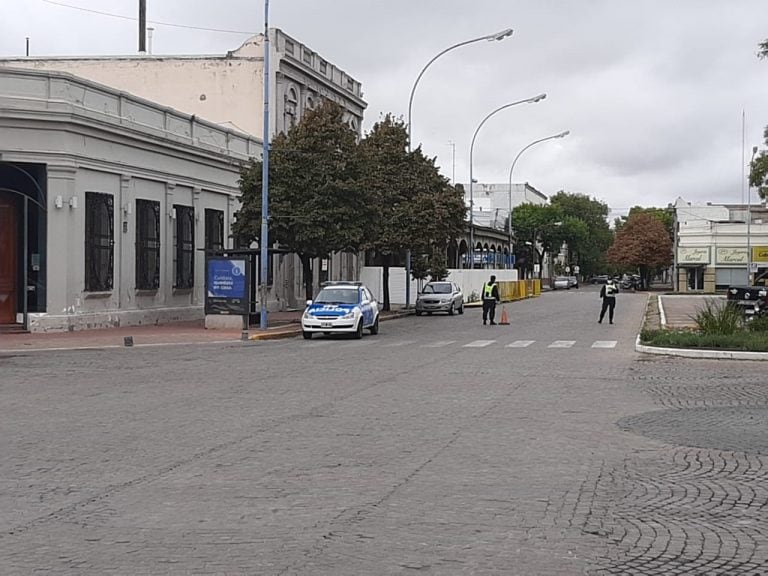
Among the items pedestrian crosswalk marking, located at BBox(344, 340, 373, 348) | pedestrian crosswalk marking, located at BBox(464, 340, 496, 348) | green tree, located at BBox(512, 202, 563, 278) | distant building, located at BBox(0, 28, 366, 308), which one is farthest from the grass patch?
green tree, located at BBox(512, 202, 563, 278)

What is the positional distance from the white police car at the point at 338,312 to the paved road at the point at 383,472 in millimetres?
9687

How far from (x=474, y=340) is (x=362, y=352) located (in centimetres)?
523

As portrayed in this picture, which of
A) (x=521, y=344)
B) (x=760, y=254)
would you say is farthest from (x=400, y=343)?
(x=760, y=254)

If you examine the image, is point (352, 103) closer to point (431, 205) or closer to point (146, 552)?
point (431, 205)

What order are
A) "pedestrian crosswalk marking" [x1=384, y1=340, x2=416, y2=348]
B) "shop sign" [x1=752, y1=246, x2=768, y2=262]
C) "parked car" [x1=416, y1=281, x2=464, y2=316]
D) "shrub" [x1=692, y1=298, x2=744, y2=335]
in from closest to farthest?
"shrub" [x1=692, y1=298, x2=744, y2=335] < "pedestrian crosswalk marking" [x1=384, y1=340, x2=416, y2=348] < "parked car" [x1=416, y1=281, x2=464, y2=316] < "shop sign" [x1=752, y1=246, x2=768, y2=262]

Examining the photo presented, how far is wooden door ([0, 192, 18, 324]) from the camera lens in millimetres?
28781

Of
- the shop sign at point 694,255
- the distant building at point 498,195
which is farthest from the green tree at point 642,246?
the distant building at point 498,195

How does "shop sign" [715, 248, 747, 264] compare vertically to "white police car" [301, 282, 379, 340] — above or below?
above

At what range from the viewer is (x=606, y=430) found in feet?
38.3

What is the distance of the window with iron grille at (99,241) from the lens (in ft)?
96.8

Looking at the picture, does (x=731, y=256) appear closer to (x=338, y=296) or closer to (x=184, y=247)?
(x=184, y=247)

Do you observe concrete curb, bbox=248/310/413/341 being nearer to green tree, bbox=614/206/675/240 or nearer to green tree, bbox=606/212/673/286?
green tree, bbox=606/212/673/286

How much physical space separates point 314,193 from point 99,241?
7.54 meters

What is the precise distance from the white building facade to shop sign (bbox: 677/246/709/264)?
60.5 m
